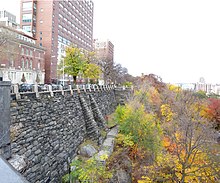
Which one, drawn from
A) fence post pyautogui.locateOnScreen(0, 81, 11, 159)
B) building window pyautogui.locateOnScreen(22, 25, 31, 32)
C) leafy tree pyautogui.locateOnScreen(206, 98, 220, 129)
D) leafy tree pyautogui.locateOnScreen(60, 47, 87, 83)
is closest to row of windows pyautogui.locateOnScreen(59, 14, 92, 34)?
building window pyautogui.locateOnScreen(22, 25, 31, 32)

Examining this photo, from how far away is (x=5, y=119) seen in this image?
6766mm

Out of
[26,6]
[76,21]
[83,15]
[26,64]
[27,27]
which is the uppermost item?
[83,15]

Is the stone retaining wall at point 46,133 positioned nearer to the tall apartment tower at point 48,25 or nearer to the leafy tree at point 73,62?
the leafy tree at point 73,62

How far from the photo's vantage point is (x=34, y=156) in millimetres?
8398

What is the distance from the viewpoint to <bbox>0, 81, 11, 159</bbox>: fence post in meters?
6.55

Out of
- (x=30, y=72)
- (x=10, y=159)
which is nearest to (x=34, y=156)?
(x=10, y=159)

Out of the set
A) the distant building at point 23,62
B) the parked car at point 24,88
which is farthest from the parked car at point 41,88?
the distant building at point 23,62

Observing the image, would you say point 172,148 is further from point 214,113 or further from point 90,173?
point 214,113

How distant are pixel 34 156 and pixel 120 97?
30089mm

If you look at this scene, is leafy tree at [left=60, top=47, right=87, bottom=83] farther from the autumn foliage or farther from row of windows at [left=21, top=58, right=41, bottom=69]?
row of windows at [left=21, top=58, right=41, bottom=69]

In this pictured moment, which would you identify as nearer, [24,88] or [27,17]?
[24,88]

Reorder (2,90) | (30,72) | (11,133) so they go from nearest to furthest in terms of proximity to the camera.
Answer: (2,90) → (11,133) → (30,72)

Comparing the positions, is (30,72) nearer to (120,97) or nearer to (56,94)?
(120,97)

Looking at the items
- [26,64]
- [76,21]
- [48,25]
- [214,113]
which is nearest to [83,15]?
[76,21]
